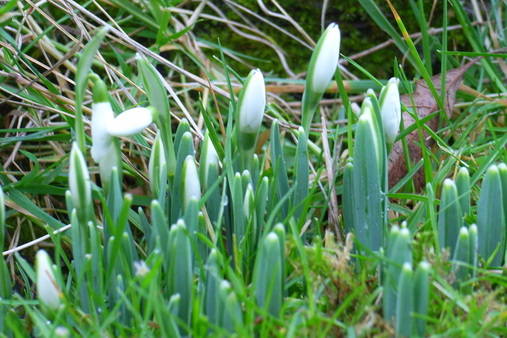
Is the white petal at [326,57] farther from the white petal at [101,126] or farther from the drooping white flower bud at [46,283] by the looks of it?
the drooping white flower bud at [46,283]

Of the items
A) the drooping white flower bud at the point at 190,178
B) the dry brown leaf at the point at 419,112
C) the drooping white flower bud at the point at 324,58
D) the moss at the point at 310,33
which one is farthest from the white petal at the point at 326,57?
the moss at the point at 310,33

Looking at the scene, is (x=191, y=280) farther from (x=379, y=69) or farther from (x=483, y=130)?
(x=379, y=69)

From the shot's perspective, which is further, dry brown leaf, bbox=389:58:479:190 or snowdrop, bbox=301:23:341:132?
dry brown leaf, bbox=389:58:479:190

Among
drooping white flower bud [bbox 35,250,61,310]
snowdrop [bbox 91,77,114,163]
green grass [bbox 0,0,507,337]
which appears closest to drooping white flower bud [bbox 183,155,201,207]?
green grass [bbox 0,0,507,337]

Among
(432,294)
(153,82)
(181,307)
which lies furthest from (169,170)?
(432,294)

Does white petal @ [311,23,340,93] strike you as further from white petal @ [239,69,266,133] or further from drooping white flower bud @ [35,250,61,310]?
drooping white flower bud @ [35,250,61,310]
